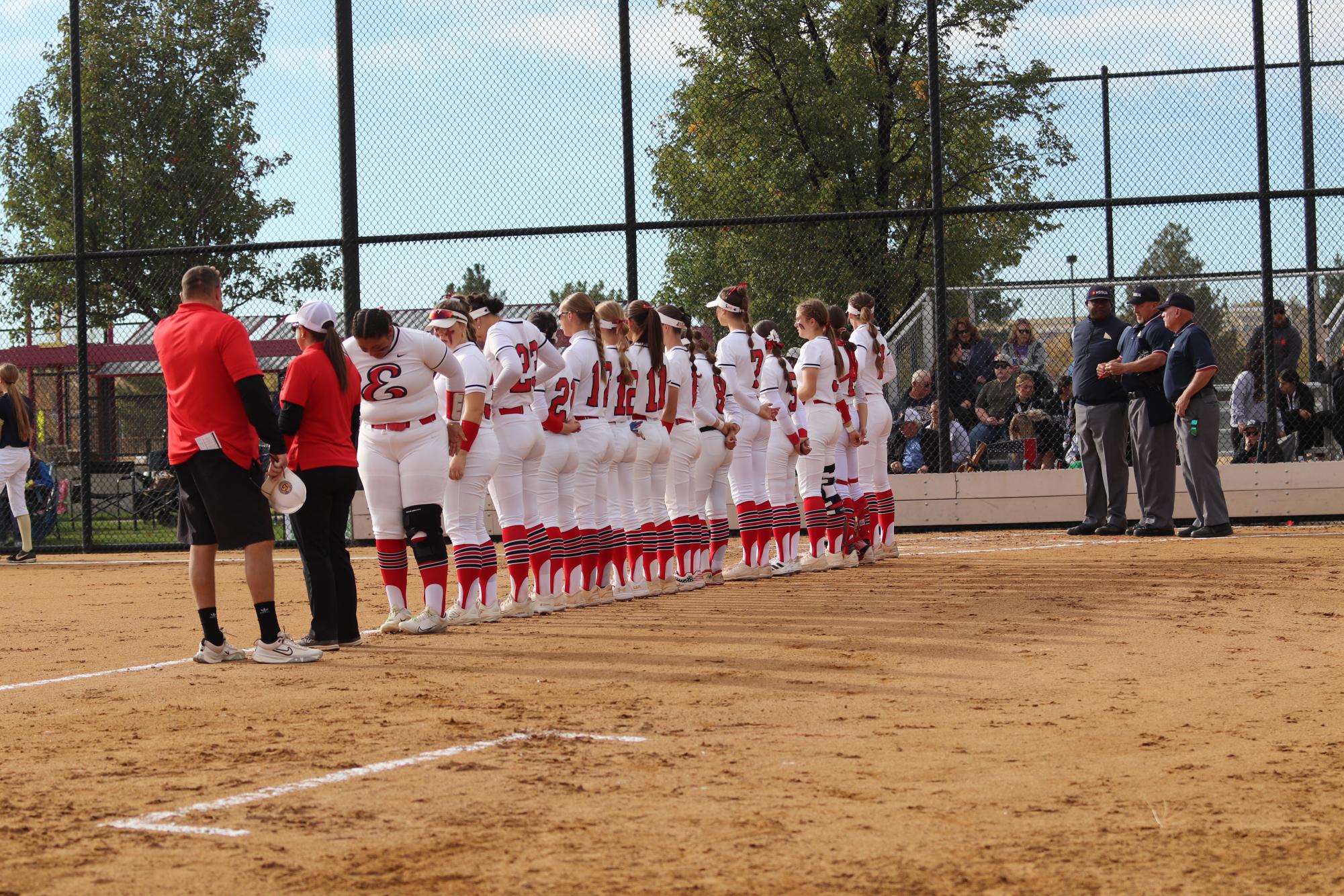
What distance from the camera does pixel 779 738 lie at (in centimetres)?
579

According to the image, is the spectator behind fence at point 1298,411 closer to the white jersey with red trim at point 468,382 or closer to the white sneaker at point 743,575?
the white sneaker at point 743,575

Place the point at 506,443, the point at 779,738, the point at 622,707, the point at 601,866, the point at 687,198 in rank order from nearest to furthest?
the point at 601,866 → the point at 779,738 → the point at 622,707 → the point at 506,443 → the point at 687,198

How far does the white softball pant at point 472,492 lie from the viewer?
9.20 meters

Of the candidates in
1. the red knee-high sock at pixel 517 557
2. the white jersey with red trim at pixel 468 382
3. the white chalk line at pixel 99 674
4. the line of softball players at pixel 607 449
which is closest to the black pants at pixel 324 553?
the line of softball players at pixel 607 449

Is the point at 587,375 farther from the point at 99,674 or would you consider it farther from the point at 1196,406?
the point at 1196,406

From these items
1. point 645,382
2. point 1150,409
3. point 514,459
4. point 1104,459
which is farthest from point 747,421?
point 1104,459

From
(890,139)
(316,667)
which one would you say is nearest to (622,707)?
(316,667)

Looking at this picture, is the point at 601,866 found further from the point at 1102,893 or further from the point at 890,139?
the point at 890,139

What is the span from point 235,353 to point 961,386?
398 inches

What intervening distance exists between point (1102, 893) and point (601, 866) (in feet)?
4.24

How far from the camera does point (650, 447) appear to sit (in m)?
10.7

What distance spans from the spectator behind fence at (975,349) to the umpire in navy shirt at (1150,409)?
2312mm

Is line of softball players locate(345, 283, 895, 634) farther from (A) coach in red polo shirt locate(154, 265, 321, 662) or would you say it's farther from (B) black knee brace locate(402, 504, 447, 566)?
(A) coach in red polo shirt locate(154, 265, 321, 662)

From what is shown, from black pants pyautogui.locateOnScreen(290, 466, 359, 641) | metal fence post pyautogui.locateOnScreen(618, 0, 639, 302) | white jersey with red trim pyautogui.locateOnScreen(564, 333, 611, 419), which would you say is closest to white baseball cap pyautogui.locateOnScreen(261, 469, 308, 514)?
black pants pyautogui.locateOnScreen(290, 466, 359, 641)
